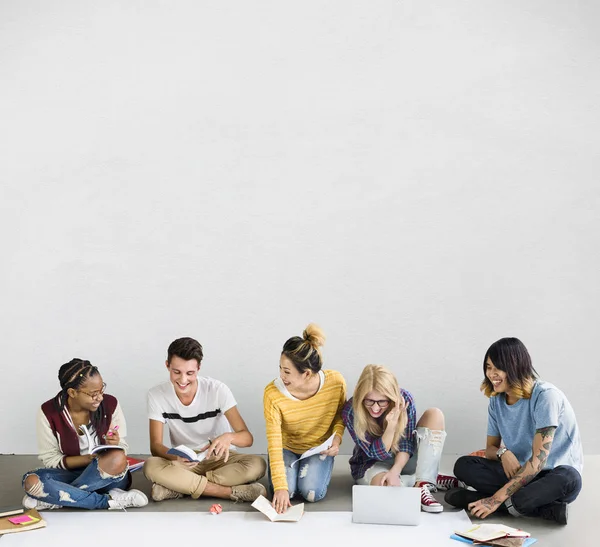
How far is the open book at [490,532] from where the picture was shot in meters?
2.87

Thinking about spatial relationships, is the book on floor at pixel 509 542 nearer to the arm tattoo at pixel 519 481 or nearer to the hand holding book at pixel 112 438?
the arm tattoo at pixel 519 481

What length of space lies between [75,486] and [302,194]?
6.21ft

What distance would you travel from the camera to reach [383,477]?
11.0 ft

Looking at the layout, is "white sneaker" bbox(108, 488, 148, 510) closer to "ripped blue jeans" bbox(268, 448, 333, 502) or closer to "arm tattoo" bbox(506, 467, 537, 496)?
"ripped blue jeans" bbox(268, 448, 333, 502)

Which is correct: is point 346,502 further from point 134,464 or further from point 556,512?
point 134,464

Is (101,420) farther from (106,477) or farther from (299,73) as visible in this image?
(299,73)

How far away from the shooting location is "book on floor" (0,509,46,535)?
303 centimetres

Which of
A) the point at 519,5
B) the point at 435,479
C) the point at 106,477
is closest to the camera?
the point at 106,477

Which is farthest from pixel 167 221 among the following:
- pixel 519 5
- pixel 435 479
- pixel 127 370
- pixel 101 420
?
pixel 519 5

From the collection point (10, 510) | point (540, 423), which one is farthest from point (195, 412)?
point (540, 423)

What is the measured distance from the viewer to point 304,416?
3.49 metres

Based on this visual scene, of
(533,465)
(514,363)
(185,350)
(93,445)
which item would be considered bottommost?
(533,465)

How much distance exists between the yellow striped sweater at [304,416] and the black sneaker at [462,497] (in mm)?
560

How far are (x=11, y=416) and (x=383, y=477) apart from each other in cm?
217
